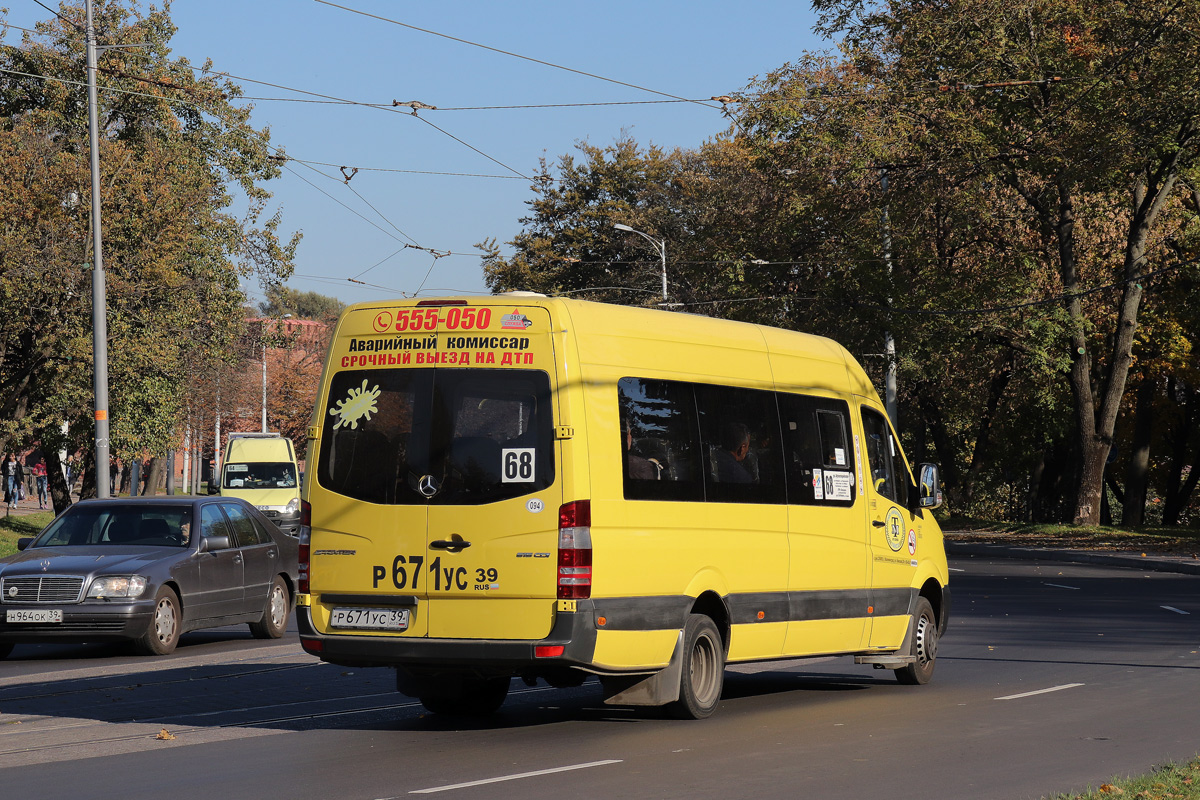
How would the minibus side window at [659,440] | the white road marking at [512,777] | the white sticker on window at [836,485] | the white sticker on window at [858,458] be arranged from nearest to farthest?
1. the white road marking at [512,777]
2. the minibus side window at [659,440]
3. the white sticker on window at [836,485]
4. the white sticker on window at [858,458]

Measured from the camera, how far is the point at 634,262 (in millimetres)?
64062

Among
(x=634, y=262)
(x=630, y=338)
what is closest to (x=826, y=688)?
(x=630, y=338)

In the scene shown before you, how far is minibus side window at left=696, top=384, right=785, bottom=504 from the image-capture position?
1048 centimetres

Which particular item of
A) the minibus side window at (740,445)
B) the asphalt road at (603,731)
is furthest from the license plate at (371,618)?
the minibus side window at (740,445)

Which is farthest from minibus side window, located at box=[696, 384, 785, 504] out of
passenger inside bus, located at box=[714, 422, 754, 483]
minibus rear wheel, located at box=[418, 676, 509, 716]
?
minibus rear wheel, located at box=[418, 676, 509, 716]

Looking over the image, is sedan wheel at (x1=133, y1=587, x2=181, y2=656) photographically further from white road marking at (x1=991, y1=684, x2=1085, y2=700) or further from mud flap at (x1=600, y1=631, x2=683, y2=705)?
white road marking at (x1=991, y1=684, x2=1085, y2=700)

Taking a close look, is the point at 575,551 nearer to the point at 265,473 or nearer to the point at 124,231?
the point at 124,231

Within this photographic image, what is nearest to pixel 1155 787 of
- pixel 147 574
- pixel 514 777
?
pixel 514 777

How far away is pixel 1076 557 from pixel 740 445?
77.7 feet

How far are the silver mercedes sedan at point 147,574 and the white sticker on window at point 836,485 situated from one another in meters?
6.83

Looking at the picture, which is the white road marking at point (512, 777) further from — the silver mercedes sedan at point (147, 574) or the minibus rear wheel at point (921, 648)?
the silver mercedes sedan at point (147, 574)

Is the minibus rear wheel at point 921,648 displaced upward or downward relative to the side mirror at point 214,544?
downward

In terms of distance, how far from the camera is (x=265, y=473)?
39.2m

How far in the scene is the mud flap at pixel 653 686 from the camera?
32.1 feet
